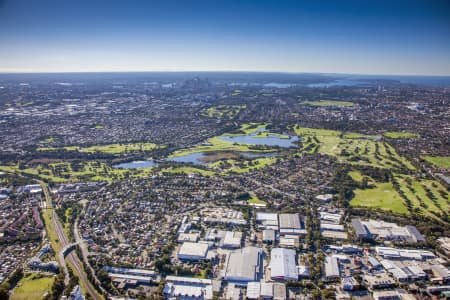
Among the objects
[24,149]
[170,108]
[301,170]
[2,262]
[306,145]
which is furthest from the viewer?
[170,108]

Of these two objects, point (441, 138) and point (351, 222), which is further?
point (441, 138)

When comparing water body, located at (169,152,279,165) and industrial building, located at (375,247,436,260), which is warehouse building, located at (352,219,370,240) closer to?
industrial building, located at (375,247,436,260)

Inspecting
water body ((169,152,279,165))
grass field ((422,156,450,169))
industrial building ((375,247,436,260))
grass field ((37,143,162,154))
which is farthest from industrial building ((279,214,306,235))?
grass field ((37,143,162,154))

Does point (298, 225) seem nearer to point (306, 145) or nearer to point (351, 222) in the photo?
point (351, 222)

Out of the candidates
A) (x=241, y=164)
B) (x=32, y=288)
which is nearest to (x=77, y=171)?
(x=241, y=164)

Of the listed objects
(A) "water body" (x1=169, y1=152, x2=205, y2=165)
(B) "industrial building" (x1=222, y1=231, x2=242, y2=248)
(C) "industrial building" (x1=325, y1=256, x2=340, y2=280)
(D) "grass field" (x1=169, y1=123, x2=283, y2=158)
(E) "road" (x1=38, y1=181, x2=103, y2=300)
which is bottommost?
(E) "road" (x1=38, y1=181, x2=103, y2=300)

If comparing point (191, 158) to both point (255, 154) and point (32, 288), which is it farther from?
point (32, 288)

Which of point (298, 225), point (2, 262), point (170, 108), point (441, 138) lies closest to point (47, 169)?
point (2, 262)
